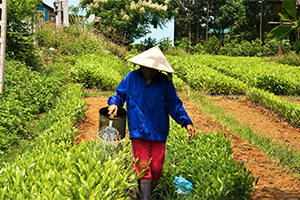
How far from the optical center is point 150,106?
3170 mm

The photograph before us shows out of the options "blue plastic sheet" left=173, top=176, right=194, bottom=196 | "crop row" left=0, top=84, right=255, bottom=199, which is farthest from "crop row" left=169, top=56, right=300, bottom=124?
"blue plastic sheet" left=173, top=176, right=194, bottom=196

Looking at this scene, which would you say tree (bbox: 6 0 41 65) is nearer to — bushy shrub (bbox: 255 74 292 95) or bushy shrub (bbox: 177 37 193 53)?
bushy shrub (bbox: 255 74 292 95)

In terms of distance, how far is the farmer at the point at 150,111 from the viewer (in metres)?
3.12

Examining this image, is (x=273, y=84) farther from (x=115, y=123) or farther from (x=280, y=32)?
(x=280, y=32)

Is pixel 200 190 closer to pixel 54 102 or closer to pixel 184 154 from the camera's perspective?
pixel 184 154

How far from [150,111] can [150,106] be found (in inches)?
2.0

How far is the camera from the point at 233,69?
1295 centimetres

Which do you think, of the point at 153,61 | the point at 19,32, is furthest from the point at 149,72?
the point at 19,32

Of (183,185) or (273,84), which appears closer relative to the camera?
(183,185)

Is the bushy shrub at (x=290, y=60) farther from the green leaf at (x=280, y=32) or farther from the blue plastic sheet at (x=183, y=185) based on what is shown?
the green leaf at (x=280, y=32)

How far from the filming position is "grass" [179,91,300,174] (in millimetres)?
5107

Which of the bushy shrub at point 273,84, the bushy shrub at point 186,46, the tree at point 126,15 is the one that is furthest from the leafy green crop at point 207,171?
the bushy shrub at point 186,46

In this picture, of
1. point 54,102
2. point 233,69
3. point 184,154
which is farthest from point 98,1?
point 184,154

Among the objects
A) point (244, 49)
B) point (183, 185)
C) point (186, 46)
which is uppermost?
point (186, 46)
